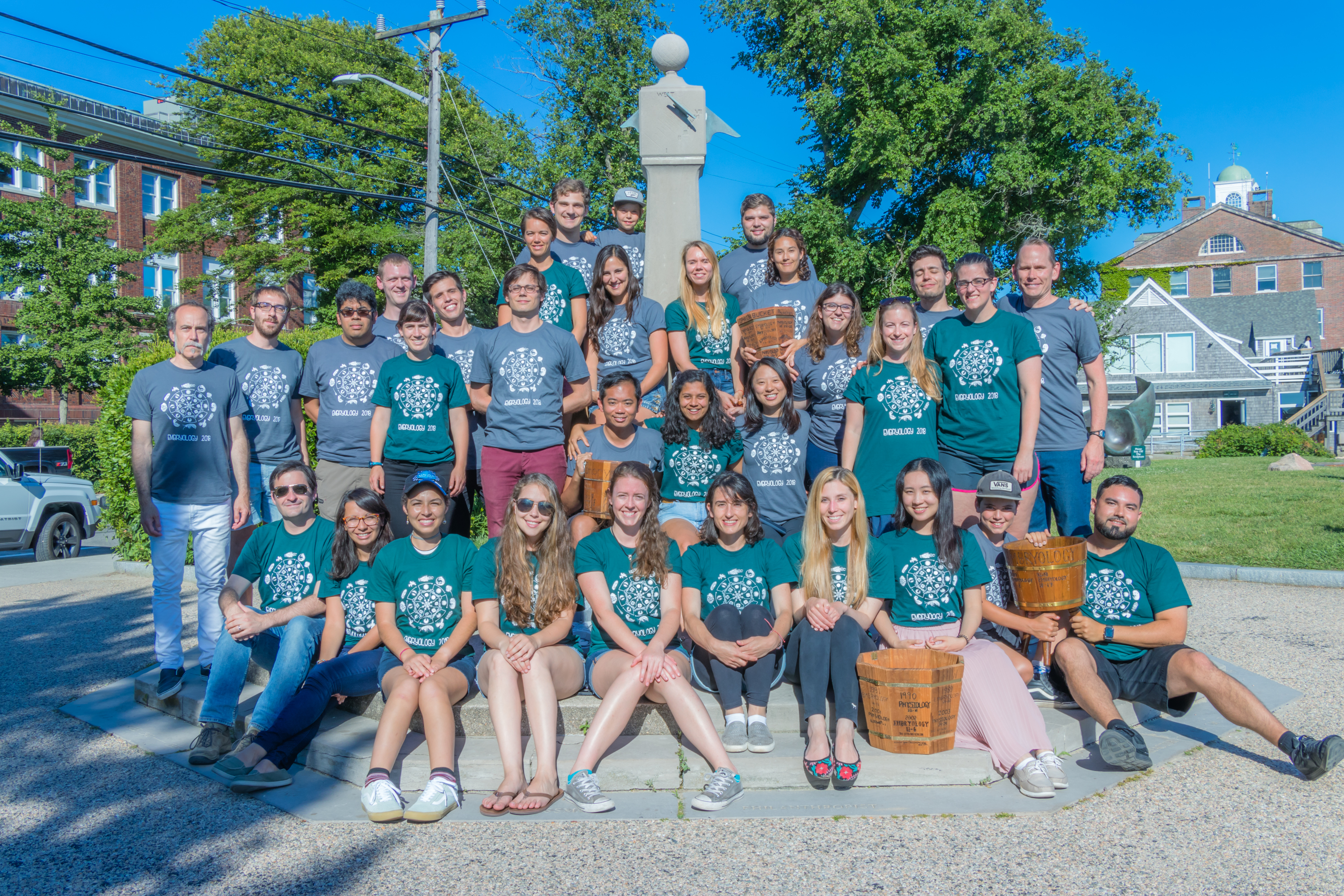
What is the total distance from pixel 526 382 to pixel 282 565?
1743mm

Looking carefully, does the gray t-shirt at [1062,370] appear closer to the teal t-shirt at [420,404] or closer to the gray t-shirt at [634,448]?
the gray t-shirt at [634,448]

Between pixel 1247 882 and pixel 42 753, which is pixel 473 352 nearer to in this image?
pixel 42 753

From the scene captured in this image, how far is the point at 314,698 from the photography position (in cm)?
419

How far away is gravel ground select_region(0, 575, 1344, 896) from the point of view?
307cm

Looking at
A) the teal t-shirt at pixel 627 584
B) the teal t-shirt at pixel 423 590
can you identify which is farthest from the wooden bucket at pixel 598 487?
the teal t-shirt at pixel 423 590

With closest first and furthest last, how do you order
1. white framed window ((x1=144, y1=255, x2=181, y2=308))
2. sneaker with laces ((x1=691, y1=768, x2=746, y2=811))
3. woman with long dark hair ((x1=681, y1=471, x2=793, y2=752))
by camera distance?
1. sneaker with laces ((x1=691, y1=768, x2=746, y2=811))
2. woman with long dark hair ((x1=681, y1=471, x2=793, y2=752))
3. white framed window ((x1=144, y1=255, x2=181, y2=308))

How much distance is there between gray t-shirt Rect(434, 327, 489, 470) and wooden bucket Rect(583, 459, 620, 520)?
3.38 ft

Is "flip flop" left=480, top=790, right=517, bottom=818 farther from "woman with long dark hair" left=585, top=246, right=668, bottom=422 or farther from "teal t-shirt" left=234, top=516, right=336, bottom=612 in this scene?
"woman with long dark hair" left=585, top=246, right=668, bottom=422

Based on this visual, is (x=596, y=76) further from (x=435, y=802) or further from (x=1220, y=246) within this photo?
(x=1220, y=246)

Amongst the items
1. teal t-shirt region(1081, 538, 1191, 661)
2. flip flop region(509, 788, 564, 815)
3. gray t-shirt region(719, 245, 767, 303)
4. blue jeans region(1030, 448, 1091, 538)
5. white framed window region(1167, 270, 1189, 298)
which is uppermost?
white framed window region(1167, 270, 1189, 298)

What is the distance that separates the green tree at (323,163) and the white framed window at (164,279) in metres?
6.37

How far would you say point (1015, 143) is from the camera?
22531 mm

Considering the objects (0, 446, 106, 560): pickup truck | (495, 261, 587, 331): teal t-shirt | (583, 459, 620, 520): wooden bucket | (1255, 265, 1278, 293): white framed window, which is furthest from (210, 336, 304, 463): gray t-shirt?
(1255, 265, 1278, 293): white framed window

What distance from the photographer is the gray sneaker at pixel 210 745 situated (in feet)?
13.8
